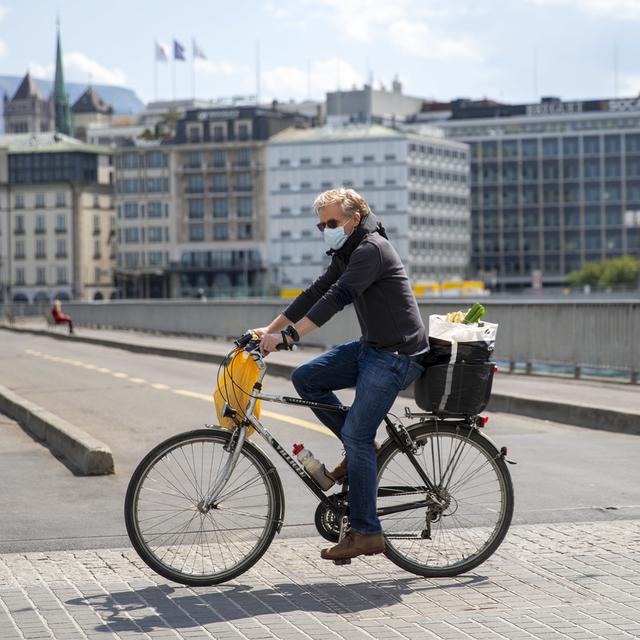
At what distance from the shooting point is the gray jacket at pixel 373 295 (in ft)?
23.2

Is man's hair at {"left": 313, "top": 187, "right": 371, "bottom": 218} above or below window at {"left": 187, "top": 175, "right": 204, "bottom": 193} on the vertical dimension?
below

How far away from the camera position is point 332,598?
6797mm

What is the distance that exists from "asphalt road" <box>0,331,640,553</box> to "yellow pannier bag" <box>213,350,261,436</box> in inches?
58.7

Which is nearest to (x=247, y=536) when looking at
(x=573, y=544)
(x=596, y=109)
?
(x=573, y=544)

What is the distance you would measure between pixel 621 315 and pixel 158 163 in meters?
154

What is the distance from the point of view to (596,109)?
18475 cm

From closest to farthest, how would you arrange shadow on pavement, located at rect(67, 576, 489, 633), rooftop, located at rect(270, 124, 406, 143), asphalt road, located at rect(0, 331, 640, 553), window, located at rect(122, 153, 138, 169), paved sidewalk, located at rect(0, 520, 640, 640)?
paved sidewalk, located at rect(0, 520, 640, 640) < shadow on pavement, located at rect(67, 576, 489, 633) < asphalt road, located at rect(0, 331, 640, 553) < rooftop, located at rect(270, 124, 406, 143) < window, located at rect(122, 153, 138, 169)

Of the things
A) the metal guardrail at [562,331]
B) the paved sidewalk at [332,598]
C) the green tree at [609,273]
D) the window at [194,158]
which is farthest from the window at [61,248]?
the paved sidewalk at [332,598]

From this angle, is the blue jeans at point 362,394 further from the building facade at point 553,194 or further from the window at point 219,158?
the building facade at point 553,194

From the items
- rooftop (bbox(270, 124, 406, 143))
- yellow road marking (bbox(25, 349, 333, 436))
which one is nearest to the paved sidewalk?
yellow road marking (bbox(25, 349, 333, 436))

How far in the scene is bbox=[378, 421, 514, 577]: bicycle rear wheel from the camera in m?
7.32

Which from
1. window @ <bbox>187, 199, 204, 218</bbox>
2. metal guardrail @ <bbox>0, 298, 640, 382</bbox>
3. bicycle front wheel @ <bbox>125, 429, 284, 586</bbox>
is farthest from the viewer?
window @ <bbox>187, 199, 204, 218</bbox>

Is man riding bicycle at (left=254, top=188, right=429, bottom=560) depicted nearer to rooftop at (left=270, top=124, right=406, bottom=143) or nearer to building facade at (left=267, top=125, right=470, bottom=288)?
building facade at (left=267, top=125, right=470, bottom=288)

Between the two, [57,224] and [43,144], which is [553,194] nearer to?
[57,224]
